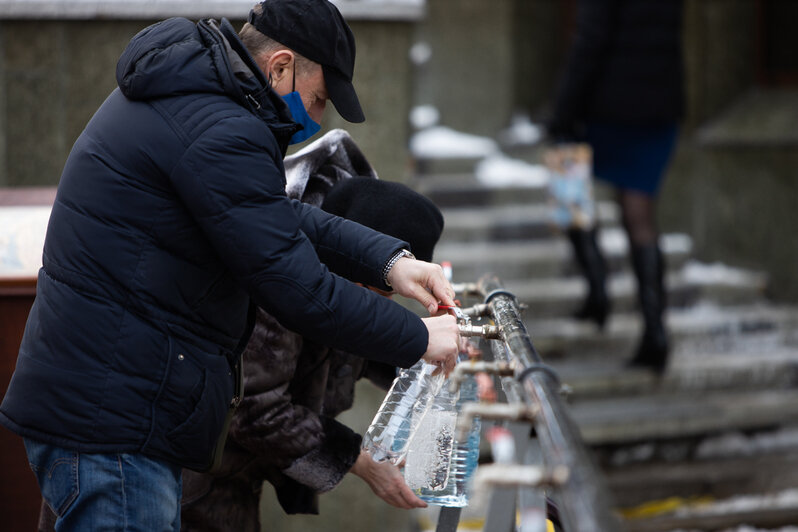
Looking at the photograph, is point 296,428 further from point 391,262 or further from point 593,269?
point 593,269

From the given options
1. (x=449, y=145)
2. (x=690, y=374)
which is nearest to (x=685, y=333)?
(x=690, y=374)

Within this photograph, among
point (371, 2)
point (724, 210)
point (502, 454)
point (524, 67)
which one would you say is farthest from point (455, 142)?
point (502, 454)

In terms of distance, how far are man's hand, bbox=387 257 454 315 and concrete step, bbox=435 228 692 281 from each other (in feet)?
12.4

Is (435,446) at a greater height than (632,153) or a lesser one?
lesser

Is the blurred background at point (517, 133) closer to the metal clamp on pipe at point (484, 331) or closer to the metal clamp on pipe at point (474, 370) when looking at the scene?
the metal clamp on pipe at point (484, 331)

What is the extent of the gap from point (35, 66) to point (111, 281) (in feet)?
→ 7.31

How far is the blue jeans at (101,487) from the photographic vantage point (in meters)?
1.85

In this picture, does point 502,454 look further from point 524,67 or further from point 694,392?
point 524,67

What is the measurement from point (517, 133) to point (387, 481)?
6.08 meters

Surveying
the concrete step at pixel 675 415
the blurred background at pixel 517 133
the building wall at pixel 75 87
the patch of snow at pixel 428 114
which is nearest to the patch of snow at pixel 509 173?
the blurred background at pixel 517 133

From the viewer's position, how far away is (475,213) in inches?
265

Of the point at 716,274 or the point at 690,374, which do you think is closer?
the point at 690,374

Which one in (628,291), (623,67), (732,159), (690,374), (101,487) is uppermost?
(623,67)

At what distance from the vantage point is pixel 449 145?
25.1ft
